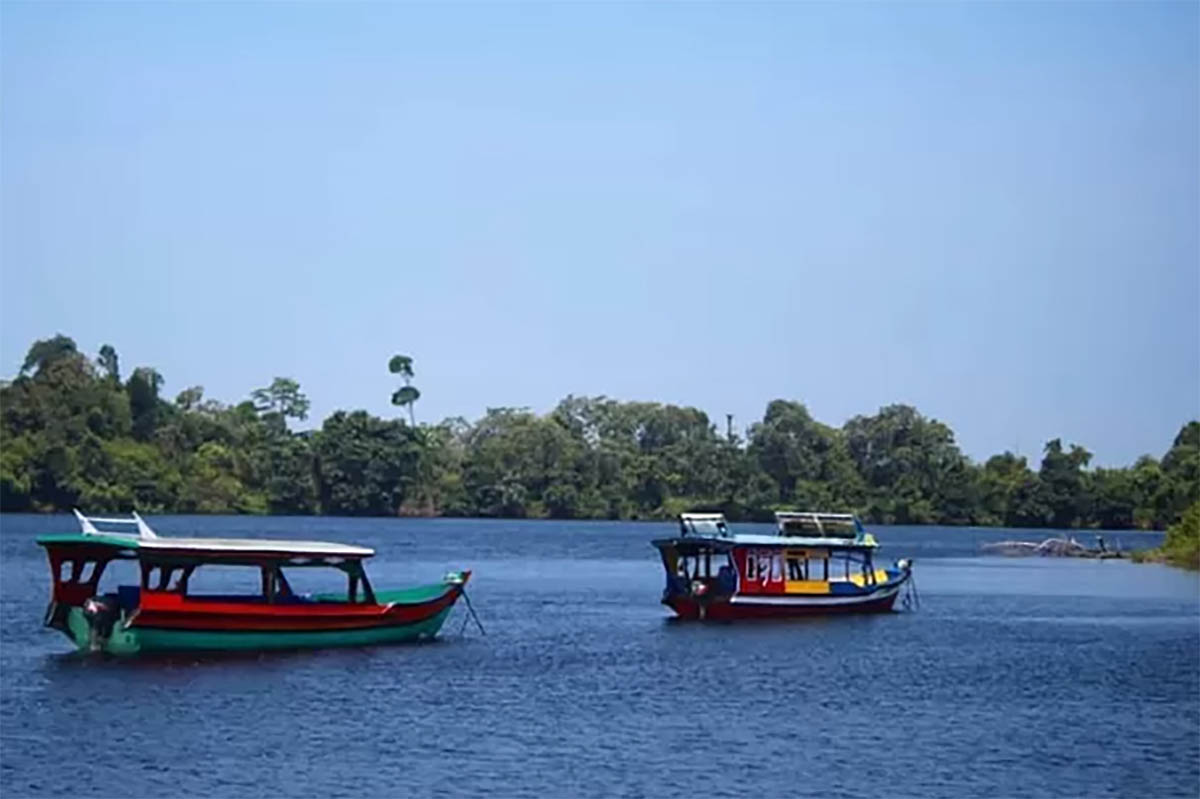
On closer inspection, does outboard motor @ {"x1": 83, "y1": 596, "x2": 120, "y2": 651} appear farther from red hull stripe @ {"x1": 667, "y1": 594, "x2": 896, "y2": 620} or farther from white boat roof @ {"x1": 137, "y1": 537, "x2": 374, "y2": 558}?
red hull stripe @ {"x1": 667, "y1": 594, "x2": 896, "y2": 620}

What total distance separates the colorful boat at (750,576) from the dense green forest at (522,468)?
89.7 meters

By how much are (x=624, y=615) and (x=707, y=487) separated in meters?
106

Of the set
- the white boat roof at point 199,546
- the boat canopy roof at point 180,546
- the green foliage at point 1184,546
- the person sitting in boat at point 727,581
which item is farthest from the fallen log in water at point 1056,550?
the boat canopy roof at point 180,546

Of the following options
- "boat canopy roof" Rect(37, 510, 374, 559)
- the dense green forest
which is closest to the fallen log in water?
the dense green forest

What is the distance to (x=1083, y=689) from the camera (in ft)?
142

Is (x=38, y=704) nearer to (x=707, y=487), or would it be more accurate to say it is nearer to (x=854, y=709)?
(x=854, y=709)

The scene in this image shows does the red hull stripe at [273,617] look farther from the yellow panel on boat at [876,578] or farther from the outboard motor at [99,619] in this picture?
the yellow panel on boat at [876,578]

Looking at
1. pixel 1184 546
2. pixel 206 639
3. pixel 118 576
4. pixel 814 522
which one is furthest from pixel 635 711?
pixel 1184 546

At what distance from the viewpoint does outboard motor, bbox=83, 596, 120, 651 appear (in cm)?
4459

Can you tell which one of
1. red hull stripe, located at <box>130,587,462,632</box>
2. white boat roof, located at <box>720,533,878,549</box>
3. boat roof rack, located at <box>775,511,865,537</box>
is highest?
boat roof rack, located at <box>775,511,865,537</box>

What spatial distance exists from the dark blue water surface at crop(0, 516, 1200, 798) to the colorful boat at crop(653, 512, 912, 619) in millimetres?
1075

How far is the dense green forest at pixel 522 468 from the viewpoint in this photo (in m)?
150

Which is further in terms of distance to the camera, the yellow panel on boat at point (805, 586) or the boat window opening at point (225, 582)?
the boat window opening at point (225, 582)

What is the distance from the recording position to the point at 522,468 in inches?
6634
